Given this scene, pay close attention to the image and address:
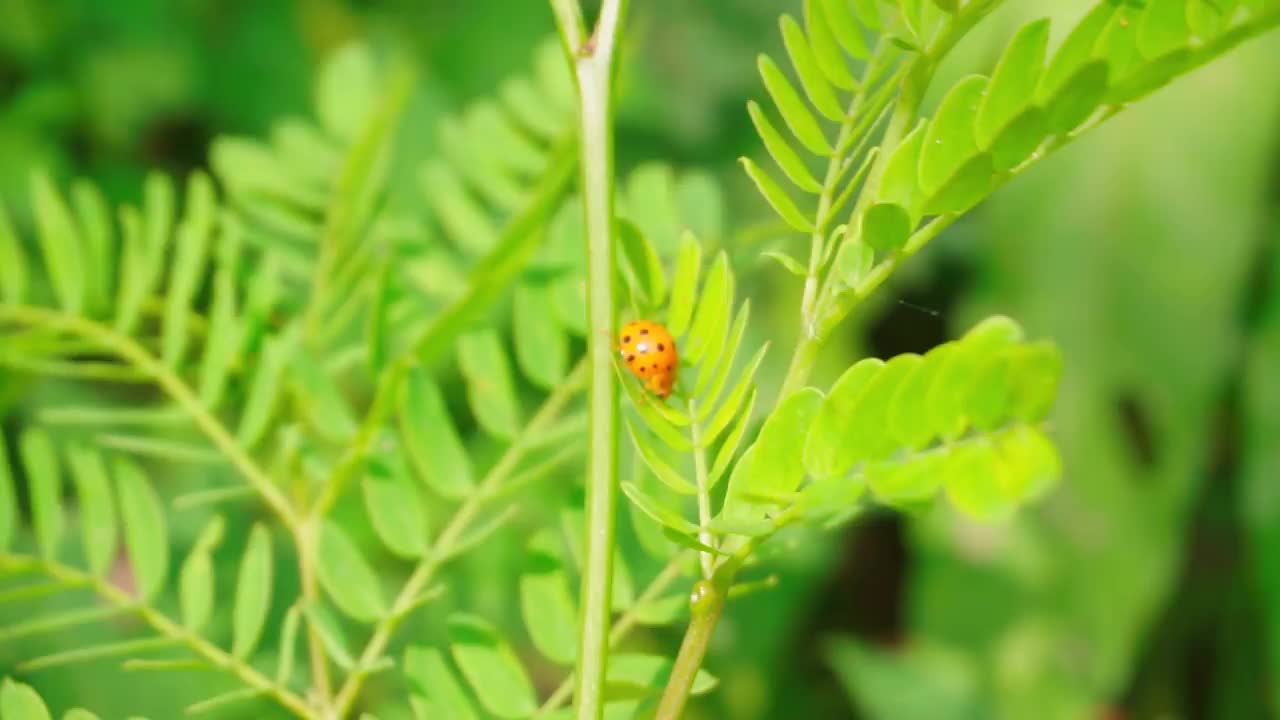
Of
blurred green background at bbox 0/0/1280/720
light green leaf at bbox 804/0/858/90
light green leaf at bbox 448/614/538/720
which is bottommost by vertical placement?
blurred green background at bbox 0/0/1280/720

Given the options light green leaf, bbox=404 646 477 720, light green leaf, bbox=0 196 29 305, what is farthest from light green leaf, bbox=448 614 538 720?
light green leaf, bbox=0 196 29 305

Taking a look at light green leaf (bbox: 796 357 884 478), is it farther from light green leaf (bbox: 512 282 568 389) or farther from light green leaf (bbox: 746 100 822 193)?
light green leaf (bbox: 512 282 568 389)

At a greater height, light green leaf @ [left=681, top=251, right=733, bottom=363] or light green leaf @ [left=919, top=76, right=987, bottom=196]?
light green leaf @ [left=919, top=76, right=987, bottom=196]

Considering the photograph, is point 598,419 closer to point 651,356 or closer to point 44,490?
point 651,356

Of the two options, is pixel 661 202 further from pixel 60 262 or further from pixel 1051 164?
pixel 1051 164

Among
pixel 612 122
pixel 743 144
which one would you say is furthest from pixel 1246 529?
pixel 612 122

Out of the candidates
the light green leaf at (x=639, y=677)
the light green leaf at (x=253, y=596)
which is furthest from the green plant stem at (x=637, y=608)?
the light green leaf at (x=253, y=596)

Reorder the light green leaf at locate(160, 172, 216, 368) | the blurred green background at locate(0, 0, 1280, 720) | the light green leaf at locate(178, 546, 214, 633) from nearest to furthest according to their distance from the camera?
the light green leaf at locate(178, 546, 214, 633), the light green leaf at locate(160, 172, 216, 368), the blurred green background at locate(0, 0, 1280, 720)
